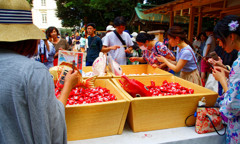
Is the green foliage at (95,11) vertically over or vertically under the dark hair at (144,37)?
over

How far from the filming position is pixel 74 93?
1671 mm

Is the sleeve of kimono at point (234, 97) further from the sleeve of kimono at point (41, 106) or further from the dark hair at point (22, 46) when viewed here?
the dark hair at point (22, 46)

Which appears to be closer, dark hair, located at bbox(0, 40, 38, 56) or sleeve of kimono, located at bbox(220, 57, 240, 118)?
dark hair, located at bbox(0, 40, 38, 56)

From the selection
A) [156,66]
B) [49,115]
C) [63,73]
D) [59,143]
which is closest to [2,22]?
[49,115]

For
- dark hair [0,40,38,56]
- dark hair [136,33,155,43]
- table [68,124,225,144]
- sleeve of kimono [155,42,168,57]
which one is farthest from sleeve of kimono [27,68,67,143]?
dark hair [136,33,155,43]

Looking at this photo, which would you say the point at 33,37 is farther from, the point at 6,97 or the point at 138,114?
the point at 138,114

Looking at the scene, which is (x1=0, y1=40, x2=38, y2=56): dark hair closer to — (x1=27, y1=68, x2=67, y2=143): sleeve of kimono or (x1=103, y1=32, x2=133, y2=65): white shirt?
(x1=27, y1=68, x2=67, y2=143): sleeve of kimono

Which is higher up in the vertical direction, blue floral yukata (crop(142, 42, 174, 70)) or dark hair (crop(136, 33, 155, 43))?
dark hair (crop(136, 33, 155, 43))

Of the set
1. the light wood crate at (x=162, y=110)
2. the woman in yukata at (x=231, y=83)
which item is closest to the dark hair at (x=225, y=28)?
the woman in yukata at (x=231, y=83)

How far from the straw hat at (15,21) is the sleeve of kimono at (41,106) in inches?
6.5

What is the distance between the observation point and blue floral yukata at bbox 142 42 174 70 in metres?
2.79

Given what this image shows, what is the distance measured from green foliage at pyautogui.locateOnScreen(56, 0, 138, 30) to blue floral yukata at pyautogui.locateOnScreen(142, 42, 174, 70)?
1280cm

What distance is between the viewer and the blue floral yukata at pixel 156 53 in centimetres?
279

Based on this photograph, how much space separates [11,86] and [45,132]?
9.2 inches
